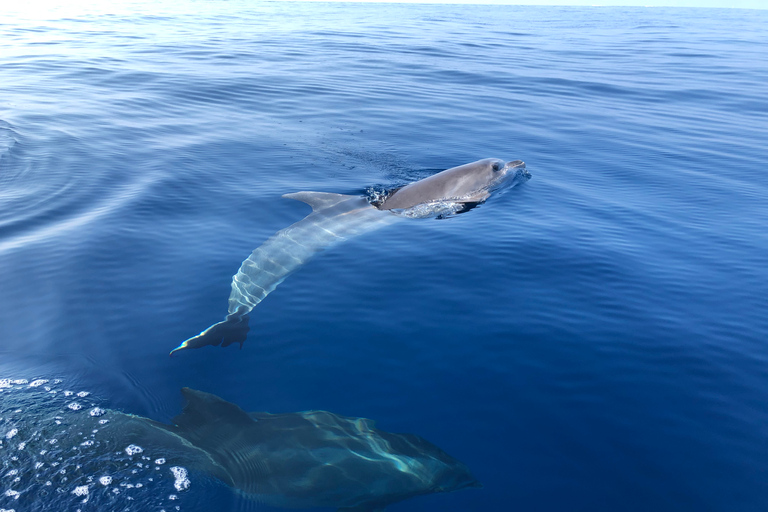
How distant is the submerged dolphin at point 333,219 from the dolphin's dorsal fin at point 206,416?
1.19 metres

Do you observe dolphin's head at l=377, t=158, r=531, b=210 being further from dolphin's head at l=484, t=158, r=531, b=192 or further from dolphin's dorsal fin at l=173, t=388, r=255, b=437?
dolphin's dorsal fin at l=173, t=388, r=255, b=437

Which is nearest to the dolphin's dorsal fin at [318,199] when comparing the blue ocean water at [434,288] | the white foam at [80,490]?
the blue ocean water at [434,288]

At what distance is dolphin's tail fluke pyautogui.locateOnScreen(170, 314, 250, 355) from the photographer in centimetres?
787

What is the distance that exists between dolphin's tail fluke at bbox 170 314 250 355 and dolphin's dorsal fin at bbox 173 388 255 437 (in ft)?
3.46

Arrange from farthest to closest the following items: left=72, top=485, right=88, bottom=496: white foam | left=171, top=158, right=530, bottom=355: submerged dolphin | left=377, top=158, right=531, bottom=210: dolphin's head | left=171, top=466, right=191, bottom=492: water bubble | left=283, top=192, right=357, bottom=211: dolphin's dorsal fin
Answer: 1. left=377, top=158, right=531, bottom=210: dolphin's head
2. left=283, top=192, right=357, bottom=211: dolphin's dorsal fin
3. left=171, top=158, right=530, bottom=355: submerged dolphin
4. left=171, top=466, right=191, bottom=492: water bubble
5. left=72, top=485, right=88, bottom=496: white foam

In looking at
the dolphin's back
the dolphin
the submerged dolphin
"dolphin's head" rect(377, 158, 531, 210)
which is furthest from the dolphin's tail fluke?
"dolphin's head" rect(377, 158, 531, 210)

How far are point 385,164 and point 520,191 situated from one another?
13.4 feet

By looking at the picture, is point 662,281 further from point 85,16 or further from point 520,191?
point 85,16

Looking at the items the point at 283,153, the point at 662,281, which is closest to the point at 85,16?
the point at 283,153

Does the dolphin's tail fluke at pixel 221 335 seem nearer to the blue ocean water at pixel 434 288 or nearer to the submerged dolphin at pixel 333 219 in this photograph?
the submerged dolphin at pixel 333 219

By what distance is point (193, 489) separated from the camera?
5.62 metres

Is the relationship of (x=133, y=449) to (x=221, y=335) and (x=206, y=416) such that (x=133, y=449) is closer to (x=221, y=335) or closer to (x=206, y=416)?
(x=206, y=416)

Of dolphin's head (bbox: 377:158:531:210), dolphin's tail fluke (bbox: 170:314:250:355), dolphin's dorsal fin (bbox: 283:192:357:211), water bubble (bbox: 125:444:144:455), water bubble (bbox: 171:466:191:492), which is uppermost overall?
dolphin's head (bbox: 377:158:531:210)

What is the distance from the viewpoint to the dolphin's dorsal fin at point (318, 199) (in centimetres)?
1241
